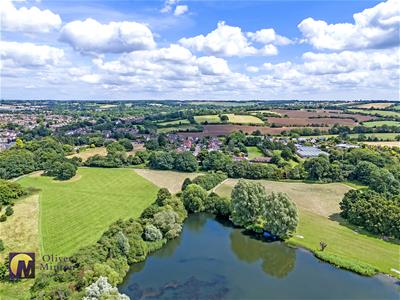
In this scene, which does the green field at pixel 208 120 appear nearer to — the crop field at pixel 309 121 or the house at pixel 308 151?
the crop field at pixel 309 121

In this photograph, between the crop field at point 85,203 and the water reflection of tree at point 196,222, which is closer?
the crop field at point 85,203

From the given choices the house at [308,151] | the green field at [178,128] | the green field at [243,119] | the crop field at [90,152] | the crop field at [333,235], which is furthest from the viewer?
the green field at [243,119]

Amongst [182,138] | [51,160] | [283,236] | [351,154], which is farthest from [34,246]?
[182,138]

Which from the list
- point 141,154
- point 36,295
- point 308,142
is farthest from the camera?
point 308,142

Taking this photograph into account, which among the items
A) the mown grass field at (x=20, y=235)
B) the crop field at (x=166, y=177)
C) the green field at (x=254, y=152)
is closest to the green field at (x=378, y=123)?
the green field at (x=254, y=152)

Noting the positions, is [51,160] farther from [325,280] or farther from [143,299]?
[325,280]

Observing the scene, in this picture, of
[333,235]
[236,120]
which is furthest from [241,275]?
[236,120]

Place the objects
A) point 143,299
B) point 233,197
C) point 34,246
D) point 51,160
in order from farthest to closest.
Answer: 1. point 51,160
2. point 233,197
3. point 34,246
4. point 143,299

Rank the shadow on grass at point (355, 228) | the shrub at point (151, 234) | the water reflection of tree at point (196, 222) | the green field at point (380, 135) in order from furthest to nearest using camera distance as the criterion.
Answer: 1. the green field at point (380, 135)
2. the water reflection of tree at point (196, 222)
3. the shadow on grass at point (355, 228)
4. the shrub at point (151, 234)
